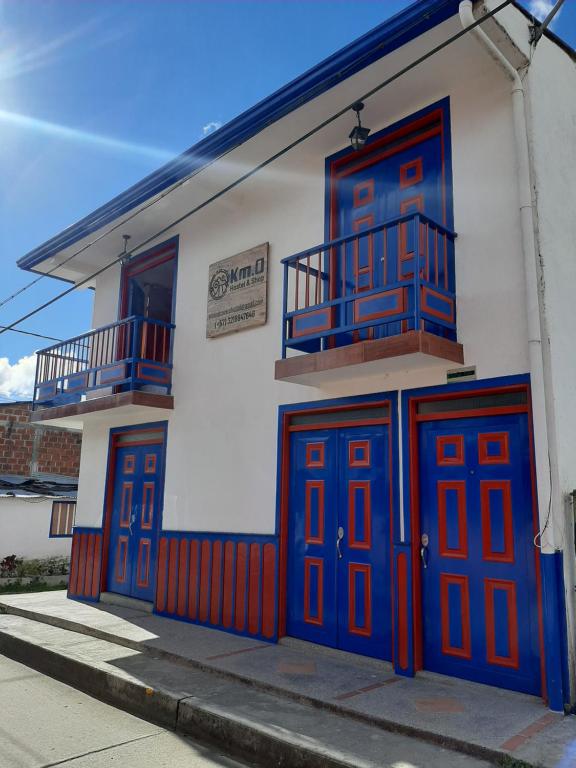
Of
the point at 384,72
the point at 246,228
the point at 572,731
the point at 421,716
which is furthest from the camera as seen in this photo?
the point at 246,228

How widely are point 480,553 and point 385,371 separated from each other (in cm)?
188

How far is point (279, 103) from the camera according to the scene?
705 cm

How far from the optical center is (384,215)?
7.01 m

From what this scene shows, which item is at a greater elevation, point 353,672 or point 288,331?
point 288,331

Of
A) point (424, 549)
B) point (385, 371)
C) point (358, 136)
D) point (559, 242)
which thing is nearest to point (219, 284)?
point (358, 136)

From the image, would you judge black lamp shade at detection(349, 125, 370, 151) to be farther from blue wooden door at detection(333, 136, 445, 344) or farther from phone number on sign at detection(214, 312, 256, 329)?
phone number on sign at detection(214, 312, 256, 329)

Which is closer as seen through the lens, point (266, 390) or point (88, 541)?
point (266, 390)

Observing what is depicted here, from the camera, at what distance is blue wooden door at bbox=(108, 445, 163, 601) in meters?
9.14

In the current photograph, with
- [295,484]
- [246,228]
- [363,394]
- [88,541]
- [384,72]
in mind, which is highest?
[384,72]

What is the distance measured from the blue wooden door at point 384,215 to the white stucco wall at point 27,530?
9.87 metres

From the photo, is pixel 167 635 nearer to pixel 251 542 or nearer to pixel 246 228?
pixel 251 542

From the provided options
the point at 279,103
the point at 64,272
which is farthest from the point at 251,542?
the point at 64,272

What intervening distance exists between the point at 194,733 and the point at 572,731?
2.75 m

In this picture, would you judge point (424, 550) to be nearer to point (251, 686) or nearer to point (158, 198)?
point (251, 686)
